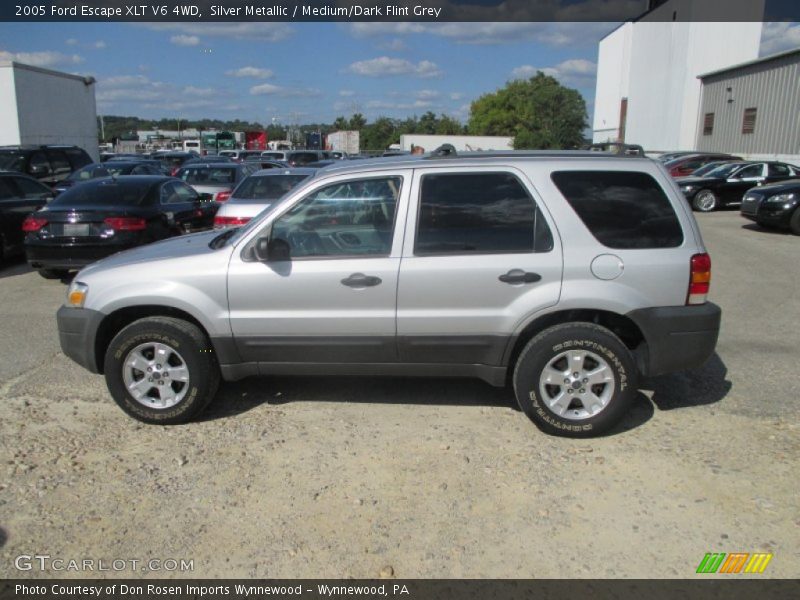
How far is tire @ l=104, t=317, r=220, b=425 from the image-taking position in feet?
14.4

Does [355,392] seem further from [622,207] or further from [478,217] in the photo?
[622,207]

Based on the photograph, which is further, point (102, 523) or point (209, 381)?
point (209, 381)

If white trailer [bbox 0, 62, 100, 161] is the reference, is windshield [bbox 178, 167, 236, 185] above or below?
below

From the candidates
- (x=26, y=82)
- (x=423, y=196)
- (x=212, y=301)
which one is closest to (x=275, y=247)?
(x=212, y=301)

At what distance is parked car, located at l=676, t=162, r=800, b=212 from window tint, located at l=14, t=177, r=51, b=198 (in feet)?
56.2

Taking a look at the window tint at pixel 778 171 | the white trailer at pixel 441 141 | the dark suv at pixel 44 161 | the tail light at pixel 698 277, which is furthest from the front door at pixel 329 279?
the white trailer at pixel 441 141

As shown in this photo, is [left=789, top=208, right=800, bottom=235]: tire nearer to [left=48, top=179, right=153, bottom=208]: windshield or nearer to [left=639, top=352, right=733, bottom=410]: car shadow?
[left=639, top=352, right=733, bottom=410]: car shadow

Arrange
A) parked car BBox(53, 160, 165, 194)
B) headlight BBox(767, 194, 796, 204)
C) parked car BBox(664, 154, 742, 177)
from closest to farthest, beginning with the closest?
headlight BBox(767, 194, 796, 204) → parked car BBox(53, 160, 165, 194) → parked car BBox(664, 154, 742, 177)

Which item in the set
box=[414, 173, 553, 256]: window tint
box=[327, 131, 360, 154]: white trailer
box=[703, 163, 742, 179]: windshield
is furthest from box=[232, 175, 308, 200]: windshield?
box=[327, 131, 360, 154]: white trailer

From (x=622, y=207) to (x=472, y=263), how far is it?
1051mm

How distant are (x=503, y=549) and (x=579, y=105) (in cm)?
9926

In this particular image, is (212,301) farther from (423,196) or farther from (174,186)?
(174,186)
